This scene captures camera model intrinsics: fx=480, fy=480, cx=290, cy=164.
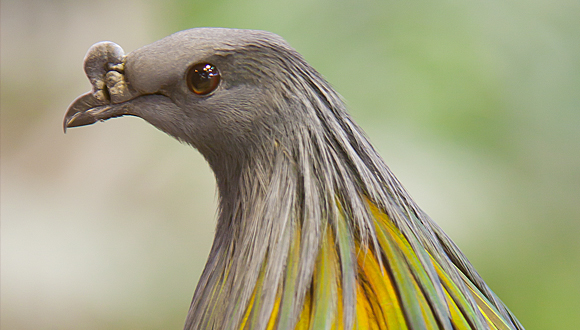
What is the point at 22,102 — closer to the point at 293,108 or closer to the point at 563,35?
the point at 293,108

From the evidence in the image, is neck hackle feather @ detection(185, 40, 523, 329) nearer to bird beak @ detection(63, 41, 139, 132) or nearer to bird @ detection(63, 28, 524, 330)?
bird @ detection(63, 28, 524, 330)

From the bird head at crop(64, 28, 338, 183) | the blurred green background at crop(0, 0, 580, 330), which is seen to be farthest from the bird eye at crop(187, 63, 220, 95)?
the blurred green background at crop(0, 0, 580, 330)

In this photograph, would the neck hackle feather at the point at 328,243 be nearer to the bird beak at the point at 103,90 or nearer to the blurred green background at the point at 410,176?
the bird beak at the point at 103,90

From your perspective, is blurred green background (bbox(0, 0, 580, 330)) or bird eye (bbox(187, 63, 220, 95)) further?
blurred green background (bbox(0, 0, 580, 330))

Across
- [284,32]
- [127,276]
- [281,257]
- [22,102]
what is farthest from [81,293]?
[281,257]

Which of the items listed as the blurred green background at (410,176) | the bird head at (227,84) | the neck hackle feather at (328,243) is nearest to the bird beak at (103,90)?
the bird head at (227,84)

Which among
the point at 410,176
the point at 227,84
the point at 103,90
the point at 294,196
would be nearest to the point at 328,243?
the point at 294,196

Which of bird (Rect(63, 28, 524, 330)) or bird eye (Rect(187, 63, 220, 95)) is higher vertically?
bird eye (Rect(187, 63, 220, 95))
